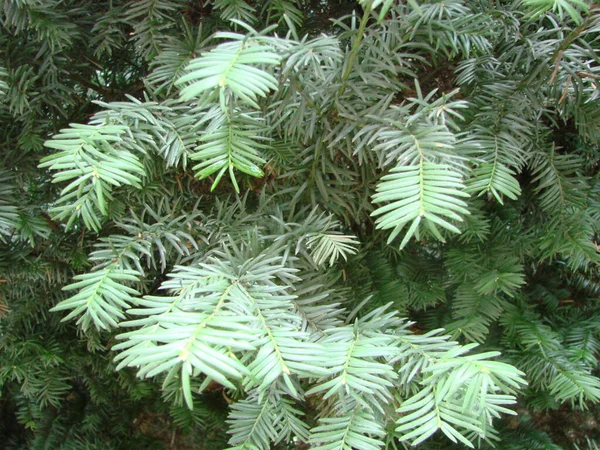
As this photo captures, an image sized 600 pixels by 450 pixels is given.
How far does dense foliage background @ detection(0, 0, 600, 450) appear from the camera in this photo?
12.8 inches

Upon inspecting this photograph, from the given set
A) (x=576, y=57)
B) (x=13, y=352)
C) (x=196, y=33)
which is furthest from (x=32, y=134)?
(x=576, y=57)

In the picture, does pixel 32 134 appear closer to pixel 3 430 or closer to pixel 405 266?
pixel 405 266

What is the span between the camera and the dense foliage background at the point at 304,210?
12.8 inches

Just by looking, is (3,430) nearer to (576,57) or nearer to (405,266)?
(405,266)

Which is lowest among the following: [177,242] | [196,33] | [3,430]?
[3,430]

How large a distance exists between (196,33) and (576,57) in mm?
426

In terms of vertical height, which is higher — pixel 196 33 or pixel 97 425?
pixel 196 33

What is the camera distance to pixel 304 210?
1.65 ft

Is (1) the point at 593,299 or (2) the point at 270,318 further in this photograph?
(1) the point at 593,299

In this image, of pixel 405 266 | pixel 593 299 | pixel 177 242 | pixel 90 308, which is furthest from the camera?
pixel 593 299

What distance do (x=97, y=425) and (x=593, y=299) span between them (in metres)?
0.84

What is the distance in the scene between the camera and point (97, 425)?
31.7 inches

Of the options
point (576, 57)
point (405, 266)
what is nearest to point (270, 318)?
point (405, 266)

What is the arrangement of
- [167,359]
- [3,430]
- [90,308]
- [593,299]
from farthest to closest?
1. [3,430]
2. [593,299]
3. [90,308]
4. [167,359]
